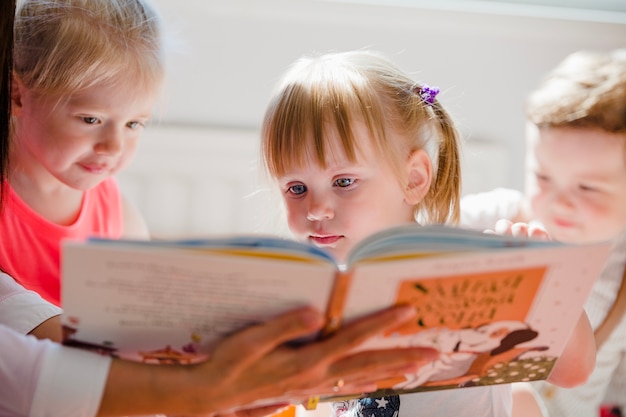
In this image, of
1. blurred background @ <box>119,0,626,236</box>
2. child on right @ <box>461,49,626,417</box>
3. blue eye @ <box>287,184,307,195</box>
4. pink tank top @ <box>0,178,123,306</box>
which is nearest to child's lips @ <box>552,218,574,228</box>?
child on right @ <box>461,49,626,417</box>

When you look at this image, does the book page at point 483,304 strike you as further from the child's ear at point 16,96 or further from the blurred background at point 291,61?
the blurred background at point 291,61

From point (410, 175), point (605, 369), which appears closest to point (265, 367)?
point (410, 175)

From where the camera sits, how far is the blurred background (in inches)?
78.0

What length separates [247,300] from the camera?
28.9 inches

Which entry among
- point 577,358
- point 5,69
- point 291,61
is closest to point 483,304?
point 577,358

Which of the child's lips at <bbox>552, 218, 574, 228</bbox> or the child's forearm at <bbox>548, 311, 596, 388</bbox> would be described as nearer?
the child's forearm at <bbox>548, 311, 596, 388</bbox>

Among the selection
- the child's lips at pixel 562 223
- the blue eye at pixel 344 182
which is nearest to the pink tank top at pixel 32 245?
the blue eye at pixel 344 182

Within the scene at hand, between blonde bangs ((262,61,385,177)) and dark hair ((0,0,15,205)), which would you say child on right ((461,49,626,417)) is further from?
dark hair ((0,0,15,205))

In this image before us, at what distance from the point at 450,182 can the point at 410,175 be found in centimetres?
11

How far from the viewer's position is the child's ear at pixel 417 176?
3.95ft

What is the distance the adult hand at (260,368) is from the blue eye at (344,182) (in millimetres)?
409

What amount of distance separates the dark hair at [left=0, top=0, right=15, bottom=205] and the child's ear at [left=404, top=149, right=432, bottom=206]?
0.61 meters

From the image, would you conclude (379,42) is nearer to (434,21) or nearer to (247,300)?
(434,21)

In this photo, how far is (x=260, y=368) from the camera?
0.75 meters
